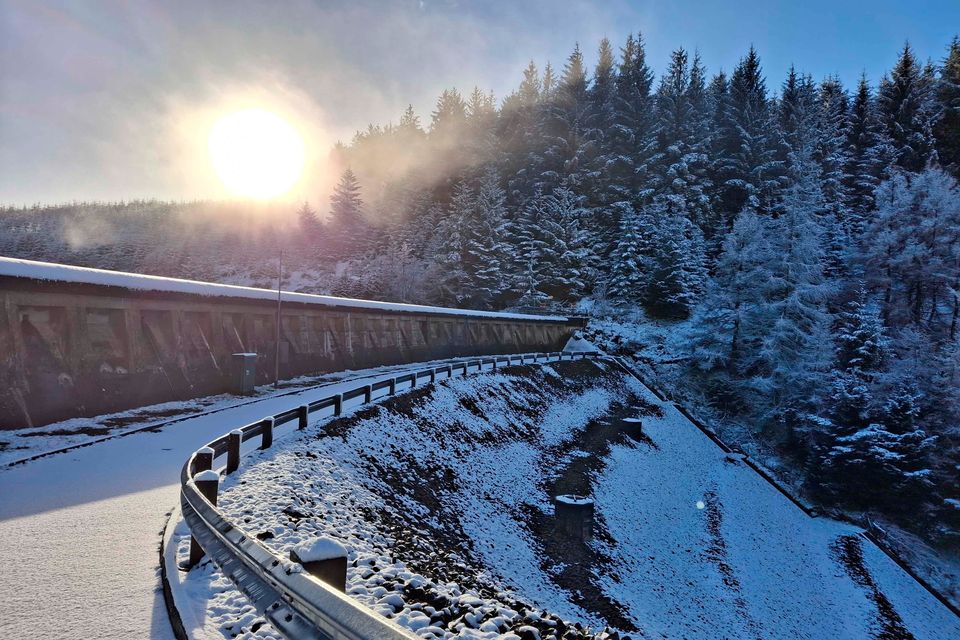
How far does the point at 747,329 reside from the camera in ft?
154

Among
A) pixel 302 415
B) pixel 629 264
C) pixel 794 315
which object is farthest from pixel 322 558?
pixel 629 264

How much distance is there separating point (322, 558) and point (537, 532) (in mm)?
13382

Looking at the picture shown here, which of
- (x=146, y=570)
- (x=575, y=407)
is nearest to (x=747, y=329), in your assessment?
(x=575, y=407)

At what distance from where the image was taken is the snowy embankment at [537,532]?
7629 millimetres

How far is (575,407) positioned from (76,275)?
25.1m

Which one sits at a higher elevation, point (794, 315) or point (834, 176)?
point (834, 176)

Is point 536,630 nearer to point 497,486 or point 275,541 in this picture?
point 275,541

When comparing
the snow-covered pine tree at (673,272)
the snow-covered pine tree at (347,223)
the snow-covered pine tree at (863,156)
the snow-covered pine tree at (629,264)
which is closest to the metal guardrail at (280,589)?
the snow-covered pine tree at (673,272)

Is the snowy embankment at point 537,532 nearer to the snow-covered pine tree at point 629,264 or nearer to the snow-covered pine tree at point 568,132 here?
the snow-covered pine tree at point 629,264

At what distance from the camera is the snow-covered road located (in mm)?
5043

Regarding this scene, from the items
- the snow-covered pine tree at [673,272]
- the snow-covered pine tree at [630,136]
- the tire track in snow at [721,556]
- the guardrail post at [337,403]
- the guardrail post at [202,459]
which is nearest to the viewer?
the guardrail post at [202,459]

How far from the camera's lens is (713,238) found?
6625 centimetres

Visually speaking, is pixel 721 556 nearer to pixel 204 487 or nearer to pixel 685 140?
pixel 204 487

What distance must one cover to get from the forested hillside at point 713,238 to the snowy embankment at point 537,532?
12254 mm
